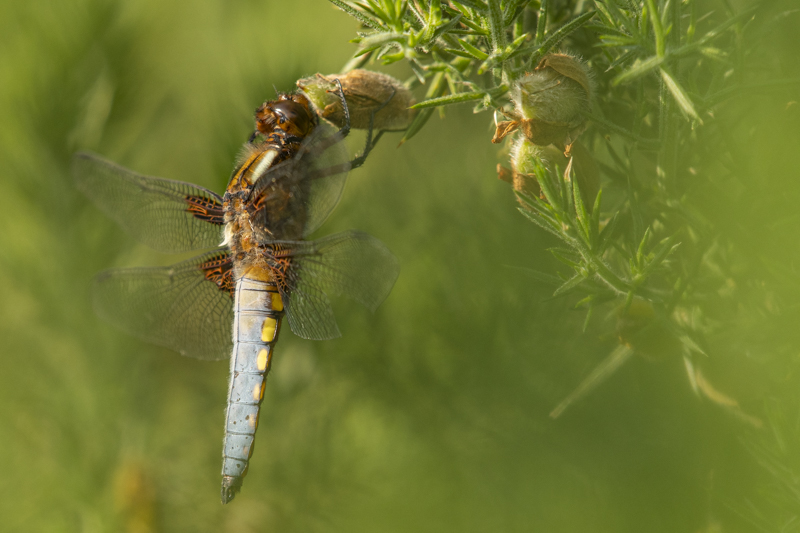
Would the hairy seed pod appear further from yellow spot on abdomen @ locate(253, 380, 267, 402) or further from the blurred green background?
yellow spot on abdomen @ locate(253, 380, 267, 402)

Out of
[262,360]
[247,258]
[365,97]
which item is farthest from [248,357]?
[365,97]

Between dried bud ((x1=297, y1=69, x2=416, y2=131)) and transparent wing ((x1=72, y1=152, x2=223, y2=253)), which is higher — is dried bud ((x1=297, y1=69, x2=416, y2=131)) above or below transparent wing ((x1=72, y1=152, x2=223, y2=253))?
above

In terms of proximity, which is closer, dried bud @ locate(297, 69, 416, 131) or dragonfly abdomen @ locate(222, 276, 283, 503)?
dried bud @ locate(297, 69, 416, 131)

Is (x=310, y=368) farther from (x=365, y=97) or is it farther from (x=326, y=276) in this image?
(x=365, y=97)

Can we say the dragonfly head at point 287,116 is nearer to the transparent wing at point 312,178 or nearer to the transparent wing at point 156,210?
the transparent wing at point 312,178

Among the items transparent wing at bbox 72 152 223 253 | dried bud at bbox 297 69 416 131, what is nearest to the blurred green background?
transparent wing at bbox 72 152 223 253

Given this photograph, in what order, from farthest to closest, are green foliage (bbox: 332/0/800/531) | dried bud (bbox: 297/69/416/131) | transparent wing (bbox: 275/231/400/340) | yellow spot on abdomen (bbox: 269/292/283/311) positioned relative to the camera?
yellow spot on abdomen (bbox: 269/292/283/311)
transparent wing (bbox: 275/231/400/340)
dried bud (bbox: 297/69/416/131)
green foliage (bbox: 332/0/800/531)

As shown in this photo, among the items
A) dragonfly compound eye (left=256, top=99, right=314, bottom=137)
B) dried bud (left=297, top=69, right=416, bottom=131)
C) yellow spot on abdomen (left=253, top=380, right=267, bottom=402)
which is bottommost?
yellow spot on abdomen (left=253, top=380, right=267, bottom=402)
